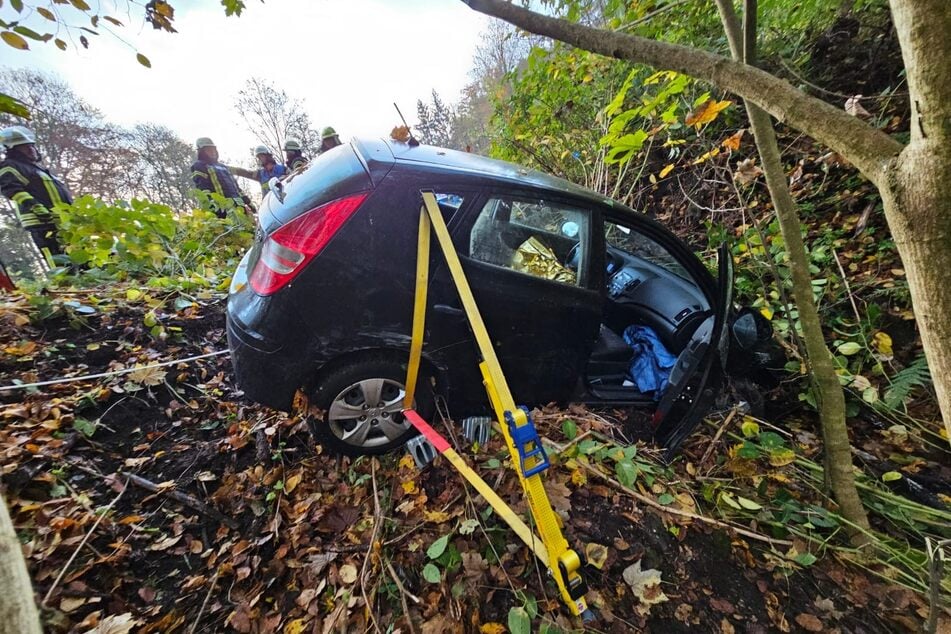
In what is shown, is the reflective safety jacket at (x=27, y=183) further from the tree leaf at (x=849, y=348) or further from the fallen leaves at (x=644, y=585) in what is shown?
the tree leaf at (x=849, y=348)

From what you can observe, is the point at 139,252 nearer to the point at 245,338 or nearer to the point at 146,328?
the point at 146,328

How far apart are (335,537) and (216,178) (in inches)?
232

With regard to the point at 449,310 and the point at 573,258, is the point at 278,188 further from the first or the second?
the point at 573,258

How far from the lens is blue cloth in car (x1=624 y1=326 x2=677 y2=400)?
253 centimetres

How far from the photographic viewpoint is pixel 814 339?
1717 millimetres

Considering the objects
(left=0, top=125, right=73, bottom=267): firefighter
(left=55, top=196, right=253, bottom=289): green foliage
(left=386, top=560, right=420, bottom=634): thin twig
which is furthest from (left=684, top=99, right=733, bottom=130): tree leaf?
(left=0, top=125, right=73, bottom=267): firefighter

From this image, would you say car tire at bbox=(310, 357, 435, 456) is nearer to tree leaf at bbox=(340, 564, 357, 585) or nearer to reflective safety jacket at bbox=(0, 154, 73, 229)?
tree leaf at bbox=(340, 564, 357, 585)

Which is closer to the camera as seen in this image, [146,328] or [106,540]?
[106,540]

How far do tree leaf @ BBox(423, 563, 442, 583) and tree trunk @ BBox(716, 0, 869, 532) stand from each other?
1.95 m

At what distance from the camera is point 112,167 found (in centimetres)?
1470

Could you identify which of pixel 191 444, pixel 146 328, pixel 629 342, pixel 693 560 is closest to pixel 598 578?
pixel 693 560

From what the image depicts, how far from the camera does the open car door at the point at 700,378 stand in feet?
6.51

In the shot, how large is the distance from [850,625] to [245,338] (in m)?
2.95

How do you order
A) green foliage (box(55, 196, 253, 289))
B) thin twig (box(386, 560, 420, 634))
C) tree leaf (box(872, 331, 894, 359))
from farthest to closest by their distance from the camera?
green foliage (box(55, 196, 253, 289)) < tree leaf (box(872, 331, 894, 359)) < thin twig (box(386, 560, 420, 634))
